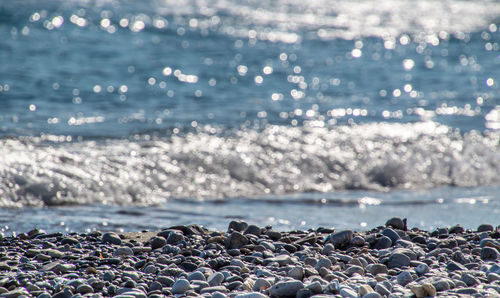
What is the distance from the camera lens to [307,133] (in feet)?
28.6

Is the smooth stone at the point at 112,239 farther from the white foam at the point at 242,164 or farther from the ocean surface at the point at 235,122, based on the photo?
the white foam at the point at 242,164

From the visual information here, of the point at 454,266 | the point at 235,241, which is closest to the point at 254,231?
the point at 235,241

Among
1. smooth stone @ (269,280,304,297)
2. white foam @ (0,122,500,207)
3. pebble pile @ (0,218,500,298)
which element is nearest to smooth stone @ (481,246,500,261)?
pebble pile @ (0,218,500,298)

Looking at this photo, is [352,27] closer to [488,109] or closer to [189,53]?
[189,53]

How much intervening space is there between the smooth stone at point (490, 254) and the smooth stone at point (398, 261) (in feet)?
1.60

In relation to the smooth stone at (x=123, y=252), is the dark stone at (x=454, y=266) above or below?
above

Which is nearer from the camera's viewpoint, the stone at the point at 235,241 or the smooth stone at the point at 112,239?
the stone at the point at 235,241

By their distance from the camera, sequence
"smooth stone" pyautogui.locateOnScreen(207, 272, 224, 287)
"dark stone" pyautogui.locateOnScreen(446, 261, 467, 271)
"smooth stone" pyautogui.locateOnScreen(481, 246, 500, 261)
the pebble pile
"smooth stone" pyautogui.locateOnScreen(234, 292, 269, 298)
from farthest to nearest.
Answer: "smooth stone" pyautogui.locateOnScreen(481, 246, 500, 261) < "dark stone" pyautogui.locateOnScreen(446, 261, 467, 271) < "smooth stone" pyautogui.locateOnScreen(207, 272, 224, 287) < the pebble pile < "smooth stone" pyautogui.locateOnScreen(234, 292, 269, 298)

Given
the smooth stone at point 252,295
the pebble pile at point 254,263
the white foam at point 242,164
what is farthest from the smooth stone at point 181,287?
the white foam at point 242,164

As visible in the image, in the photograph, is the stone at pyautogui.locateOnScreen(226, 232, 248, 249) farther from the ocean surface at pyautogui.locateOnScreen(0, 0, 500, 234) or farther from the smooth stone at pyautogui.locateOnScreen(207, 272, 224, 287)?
the ocean surface at pyautogui.locateOnScreen(0, 0, 500, 234)

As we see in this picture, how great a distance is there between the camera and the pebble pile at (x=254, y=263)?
327 cm

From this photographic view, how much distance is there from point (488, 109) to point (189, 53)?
6133 millimetres

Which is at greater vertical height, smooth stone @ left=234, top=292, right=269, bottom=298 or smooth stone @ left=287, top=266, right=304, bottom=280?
smooth stone @ left=287, top=266, right=304, bottom=280

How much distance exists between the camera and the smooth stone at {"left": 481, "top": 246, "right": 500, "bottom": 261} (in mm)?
3963
